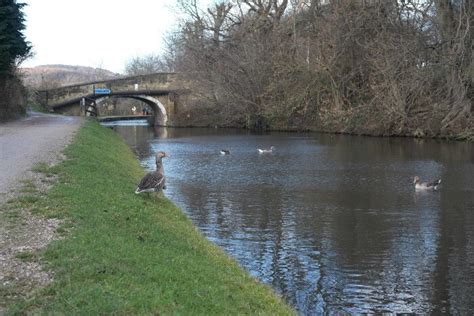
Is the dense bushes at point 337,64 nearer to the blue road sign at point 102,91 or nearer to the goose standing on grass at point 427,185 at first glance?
the blue road sign at point 102,91

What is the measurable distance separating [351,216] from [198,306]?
33.4ft

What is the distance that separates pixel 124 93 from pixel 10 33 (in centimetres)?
3641

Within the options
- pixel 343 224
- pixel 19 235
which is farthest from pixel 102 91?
pixel 19 235

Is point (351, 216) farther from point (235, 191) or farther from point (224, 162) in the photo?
point (224, 162)

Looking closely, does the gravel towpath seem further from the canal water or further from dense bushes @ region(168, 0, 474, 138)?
dense bushes @ region(168, 0, 474, 138)

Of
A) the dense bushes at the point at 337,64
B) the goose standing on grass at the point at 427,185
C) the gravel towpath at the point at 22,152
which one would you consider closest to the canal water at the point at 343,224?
the goose standing on grass at the point at 427,185

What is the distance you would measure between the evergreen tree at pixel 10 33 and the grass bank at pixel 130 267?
78.6ft

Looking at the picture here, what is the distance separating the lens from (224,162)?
29.0 meters

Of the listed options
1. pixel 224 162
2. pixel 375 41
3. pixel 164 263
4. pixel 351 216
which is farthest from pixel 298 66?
pixel 164 263

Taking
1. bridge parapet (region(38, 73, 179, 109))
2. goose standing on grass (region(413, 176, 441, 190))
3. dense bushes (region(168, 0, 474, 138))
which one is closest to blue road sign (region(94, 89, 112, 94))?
bridge parapet (region(38, 73, 179, 109))

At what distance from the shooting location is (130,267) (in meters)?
7.34

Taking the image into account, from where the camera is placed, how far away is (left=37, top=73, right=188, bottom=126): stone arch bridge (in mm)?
66750

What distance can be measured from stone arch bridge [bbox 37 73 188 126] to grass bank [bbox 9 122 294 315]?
57063 mm

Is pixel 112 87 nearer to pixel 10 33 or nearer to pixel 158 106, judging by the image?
pixel 158 106
